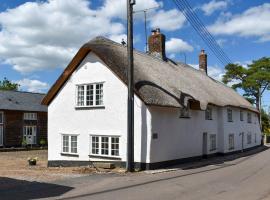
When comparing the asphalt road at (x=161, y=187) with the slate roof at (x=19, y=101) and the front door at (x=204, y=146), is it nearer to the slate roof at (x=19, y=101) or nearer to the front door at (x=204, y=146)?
the front door at (x=204, y=146)

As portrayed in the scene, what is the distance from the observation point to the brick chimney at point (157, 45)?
3091cm

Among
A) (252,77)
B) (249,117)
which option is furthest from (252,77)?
(249,117)

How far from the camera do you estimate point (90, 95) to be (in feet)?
79.1

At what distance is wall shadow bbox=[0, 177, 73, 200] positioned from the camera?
513 inches

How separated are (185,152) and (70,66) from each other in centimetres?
876

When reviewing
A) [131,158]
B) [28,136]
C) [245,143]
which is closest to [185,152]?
[131,158]

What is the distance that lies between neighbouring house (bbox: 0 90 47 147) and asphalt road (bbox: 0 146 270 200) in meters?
27.5

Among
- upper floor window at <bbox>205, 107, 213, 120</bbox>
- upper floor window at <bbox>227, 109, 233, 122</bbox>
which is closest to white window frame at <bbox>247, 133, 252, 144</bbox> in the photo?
upper floor window at <bbox>227, 109, 233, 122</bbox>

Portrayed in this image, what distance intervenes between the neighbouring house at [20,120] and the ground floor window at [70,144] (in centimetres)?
2025

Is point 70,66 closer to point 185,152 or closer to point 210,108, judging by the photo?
point 185,152

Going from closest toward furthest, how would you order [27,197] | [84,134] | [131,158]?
[27,197] → [131,158] → [84,134]

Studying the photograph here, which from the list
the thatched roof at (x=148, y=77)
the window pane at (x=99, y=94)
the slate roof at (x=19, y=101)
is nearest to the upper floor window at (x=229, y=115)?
the thatched roof at (x=148, y=77)

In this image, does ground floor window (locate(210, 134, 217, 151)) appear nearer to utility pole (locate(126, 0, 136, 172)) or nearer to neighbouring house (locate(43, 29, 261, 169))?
neighbouring house (locate(43, 29, 261, 169))

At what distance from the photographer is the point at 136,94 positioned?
70.9ft
